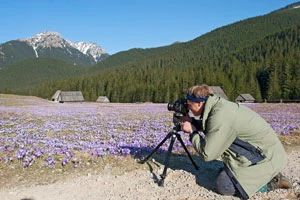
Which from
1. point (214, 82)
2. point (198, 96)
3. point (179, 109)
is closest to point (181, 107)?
point (179, 109)

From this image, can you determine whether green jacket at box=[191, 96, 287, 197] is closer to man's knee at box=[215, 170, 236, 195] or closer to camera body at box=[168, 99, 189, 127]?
man's knee at box=[215, 170, 236, 195]

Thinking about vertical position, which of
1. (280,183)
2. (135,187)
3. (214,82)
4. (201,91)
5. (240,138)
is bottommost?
(135,187)

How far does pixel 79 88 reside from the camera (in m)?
166

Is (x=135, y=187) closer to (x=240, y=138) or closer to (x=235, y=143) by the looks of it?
(x=235, y=143)

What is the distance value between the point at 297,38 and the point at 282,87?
119737 millimetres

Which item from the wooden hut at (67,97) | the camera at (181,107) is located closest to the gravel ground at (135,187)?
the camera at (181,107)

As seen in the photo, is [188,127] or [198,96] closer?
[198,96]

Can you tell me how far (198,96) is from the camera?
5738 mm

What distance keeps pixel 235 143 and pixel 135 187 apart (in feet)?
8.86

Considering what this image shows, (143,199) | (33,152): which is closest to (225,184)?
(143,199)

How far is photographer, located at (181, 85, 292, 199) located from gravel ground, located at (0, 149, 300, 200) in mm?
522

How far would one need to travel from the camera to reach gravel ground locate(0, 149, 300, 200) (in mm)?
6168

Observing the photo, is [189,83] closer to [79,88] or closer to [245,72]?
[245,72]

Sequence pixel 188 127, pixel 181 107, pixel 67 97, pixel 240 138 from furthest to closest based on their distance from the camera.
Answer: pixel 67 97, pixel 181 107, pixel 188 127, pixel 240 138
